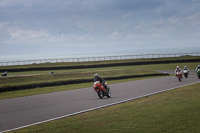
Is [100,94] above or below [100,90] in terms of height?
below

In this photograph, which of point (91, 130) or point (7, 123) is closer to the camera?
point (91, 130)

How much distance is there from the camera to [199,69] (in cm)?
3409

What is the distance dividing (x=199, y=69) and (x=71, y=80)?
13.0 meters

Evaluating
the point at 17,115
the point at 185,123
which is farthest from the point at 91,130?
the point at 17,115

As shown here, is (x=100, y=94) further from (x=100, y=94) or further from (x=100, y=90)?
(x=100, y=90)

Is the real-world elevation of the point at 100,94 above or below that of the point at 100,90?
below

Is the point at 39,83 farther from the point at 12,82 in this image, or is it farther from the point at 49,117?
the point at 49,117

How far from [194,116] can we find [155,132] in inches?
101

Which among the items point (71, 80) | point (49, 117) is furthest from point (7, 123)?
point (71, 80)

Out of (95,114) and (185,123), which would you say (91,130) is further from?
(95,114)

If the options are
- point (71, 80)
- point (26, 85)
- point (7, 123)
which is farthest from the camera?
point (71, 80)

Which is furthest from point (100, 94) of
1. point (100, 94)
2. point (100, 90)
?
point (100, 90)

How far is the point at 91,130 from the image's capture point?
30.2ft

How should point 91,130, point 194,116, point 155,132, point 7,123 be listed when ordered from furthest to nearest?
point 7,123
point 194,116
point 91,130
point 155,132
